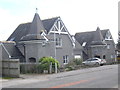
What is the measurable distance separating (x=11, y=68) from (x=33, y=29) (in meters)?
11.9

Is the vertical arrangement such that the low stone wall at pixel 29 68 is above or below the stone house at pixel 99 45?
below

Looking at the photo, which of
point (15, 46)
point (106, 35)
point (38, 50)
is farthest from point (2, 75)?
point (106, 35)

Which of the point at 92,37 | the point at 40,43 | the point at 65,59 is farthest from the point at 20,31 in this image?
the point at 92,37

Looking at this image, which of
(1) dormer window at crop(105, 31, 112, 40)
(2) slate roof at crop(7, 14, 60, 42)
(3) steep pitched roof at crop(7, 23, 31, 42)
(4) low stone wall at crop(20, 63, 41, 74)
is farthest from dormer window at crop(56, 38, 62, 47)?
(1) dormer window at crop(105, 31, 112, 40)

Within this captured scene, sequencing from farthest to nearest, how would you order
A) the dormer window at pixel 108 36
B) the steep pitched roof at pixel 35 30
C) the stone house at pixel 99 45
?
1. the dormer window at pixel 108 36
2. the stone house at pixel 99 45
3. the steep pitched roof at pixel 35 30

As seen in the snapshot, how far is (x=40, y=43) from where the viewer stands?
108ft

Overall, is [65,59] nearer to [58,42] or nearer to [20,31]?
[58,42]

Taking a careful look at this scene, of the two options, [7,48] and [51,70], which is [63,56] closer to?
[7,48]

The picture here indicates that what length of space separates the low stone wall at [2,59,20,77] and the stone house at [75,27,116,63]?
1217 inches

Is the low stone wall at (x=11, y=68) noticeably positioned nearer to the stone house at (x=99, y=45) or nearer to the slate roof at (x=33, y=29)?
the slate roof at (x=33, y=29)

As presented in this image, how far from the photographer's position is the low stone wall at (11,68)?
2347 cm

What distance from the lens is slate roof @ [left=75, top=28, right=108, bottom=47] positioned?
52.9 metres

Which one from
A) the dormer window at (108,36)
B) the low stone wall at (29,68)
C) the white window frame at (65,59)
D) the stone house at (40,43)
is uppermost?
the dormer window at (108,36)

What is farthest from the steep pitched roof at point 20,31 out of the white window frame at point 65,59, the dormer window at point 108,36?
the dormer window at point 108,36
